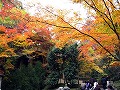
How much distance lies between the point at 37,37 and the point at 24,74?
395cm

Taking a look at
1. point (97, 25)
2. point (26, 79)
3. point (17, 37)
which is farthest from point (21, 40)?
point (97, 25)

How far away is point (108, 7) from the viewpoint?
8.99m

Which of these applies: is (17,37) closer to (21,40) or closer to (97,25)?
(21,40)

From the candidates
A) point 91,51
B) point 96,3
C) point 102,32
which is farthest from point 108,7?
→ point 91,51

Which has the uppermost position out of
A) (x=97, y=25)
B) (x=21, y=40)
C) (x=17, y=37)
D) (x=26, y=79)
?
(x=17, y=37)

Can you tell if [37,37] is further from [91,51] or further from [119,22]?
[119,22]

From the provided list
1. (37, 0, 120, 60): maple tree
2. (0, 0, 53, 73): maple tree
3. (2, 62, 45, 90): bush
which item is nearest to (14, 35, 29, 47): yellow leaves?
(0, 0, 53, 73): maple tree

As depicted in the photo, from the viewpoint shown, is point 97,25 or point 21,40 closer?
point 97,25

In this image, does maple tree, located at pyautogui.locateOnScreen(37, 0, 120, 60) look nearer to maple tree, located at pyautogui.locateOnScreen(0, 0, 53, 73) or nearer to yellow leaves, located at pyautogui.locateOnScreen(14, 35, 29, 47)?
maple tree, located at pyautogui.locateOnScreen(0, 0, 53, 73)

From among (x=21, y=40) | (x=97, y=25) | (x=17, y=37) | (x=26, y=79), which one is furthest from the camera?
(x=26, y=79)

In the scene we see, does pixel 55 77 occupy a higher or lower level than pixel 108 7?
lower

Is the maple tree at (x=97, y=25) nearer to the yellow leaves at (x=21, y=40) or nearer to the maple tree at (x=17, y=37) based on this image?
the maple tree at (x=17, y=37)

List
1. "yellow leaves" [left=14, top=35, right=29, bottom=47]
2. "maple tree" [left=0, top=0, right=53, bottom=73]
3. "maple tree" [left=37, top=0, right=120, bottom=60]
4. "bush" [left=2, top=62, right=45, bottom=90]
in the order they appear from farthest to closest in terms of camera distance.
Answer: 1. "bush" [left=2, top=62, right=45, bottom=90]
2. "yellow leaves" [left=14, top=35, right=29, bottom=47]
3. "maple tree" [left=0, top=0, right=53, bottom=73]
4. "maple tree" [left=37, top=0, right=120, bottom=60]

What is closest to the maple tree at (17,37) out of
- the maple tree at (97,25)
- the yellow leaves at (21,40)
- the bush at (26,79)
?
the yellow leaves at (21,40)
